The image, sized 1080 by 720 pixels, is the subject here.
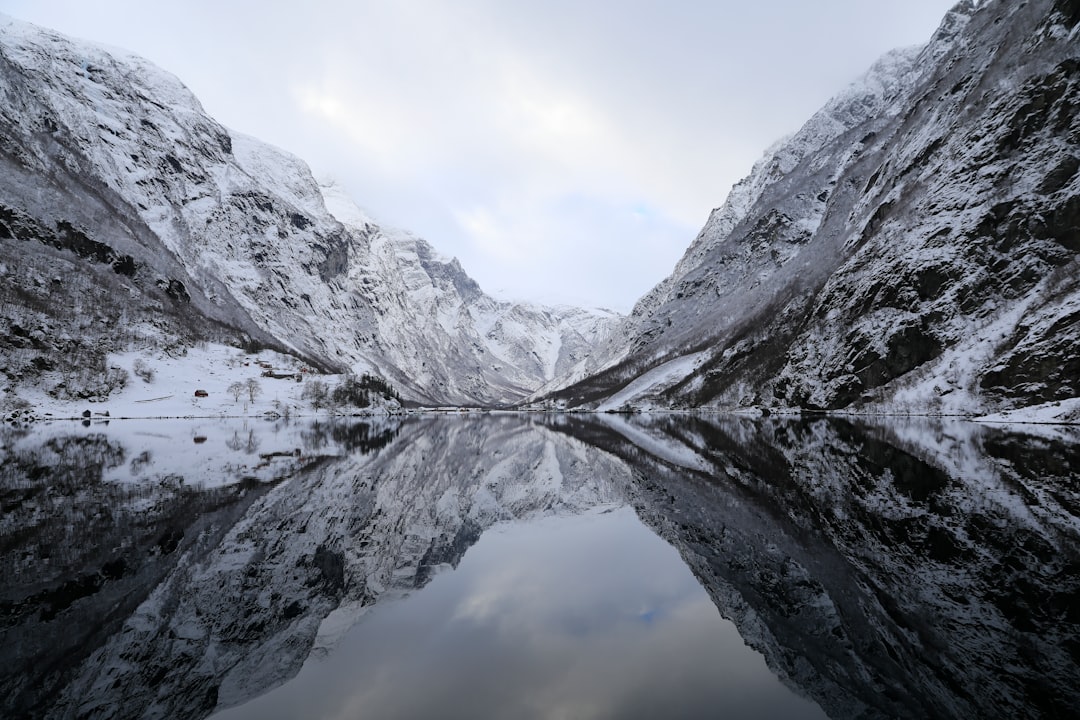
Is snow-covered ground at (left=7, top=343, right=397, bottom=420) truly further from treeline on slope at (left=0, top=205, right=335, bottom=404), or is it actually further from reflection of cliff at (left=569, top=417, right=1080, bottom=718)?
reflection of cliff at (left=569, top=417, right=1080, bottom=718)

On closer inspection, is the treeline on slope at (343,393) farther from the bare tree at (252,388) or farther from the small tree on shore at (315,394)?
the bare tree at (252,388)

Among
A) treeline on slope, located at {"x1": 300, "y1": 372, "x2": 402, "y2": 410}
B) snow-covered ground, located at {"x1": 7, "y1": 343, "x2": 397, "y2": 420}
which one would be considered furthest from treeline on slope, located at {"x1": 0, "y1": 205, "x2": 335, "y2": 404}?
treeline on slope, located at {"x1": 300, "y1": 372, "x2": 402, "y2": 410}

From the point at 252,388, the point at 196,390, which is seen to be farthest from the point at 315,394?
the point at 196,390

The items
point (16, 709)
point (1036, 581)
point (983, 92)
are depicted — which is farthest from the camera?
point (983, 92)

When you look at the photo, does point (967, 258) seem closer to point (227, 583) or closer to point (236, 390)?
point (227, 583)

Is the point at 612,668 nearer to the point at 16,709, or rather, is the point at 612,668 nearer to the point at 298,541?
the point at 16,709

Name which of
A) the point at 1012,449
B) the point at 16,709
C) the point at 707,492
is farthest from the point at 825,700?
the point at 1012,449
